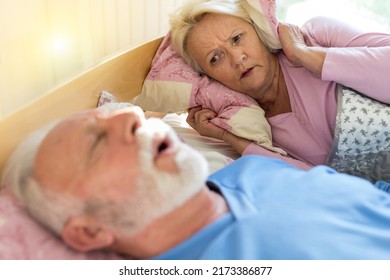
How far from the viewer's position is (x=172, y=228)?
30.2 inches

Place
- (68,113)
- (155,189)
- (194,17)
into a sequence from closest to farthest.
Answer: (155,189)
(68,113)
(194,17)

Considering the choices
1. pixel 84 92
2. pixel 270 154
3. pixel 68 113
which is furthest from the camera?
pixel 270 154

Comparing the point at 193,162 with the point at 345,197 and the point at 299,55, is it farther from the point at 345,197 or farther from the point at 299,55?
the point at 299,55

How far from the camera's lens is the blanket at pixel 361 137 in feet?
3.84

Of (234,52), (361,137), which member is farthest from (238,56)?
(361,137)

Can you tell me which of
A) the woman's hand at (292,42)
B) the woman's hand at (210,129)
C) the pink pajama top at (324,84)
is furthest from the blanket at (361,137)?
the woman's hand at (210,129)

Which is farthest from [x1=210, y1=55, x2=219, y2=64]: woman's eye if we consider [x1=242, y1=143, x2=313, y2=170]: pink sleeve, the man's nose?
the man's nose

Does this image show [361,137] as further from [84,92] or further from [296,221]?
[84,92]

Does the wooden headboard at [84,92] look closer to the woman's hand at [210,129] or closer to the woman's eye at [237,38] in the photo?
the woman's hand at [210,129]

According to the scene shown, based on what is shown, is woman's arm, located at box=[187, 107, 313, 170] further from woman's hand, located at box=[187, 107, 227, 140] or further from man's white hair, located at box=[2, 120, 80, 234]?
man's white hair, located at box=[2, 120, 80, 234]

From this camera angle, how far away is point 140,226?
2.38 feet

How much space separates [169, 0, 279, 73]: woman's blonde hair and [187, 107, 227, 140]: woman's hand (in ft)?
0.52

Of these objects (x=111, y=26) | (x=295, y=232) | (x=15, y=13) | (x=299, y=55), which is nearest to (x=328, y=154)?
(x=299, y=55)

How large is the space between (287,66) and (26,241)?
101 centimetres
